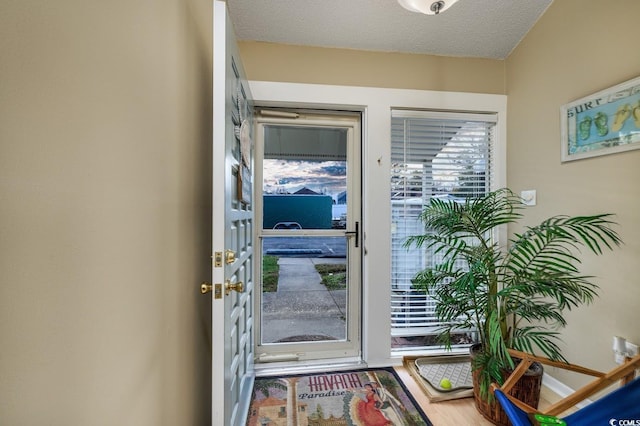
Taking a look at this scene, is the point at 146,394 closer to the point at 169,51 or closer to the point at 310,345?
the point at 169,51

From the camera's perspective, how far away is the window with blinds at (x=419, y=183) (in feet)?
7.09

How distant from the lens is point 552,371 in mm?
1812

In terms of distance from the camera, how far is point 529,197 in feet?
6.38

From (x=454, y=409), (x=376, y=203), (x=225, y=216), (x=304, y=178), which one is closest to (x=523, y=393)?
(x=454, y=409)

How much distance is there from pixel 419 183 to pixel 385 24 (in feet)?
3.86

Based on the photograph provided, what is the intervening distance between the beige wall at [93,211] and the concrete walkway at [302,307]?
117 cm

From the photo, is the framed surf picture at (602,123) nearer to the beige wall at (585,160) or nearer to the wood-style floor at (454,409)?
the beige wall at (585,160)

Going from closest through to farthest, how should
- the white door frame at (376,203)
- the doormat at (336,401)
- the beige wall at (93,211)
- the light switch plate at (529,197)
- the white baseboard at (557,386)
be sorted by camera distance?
the beige wall at (93,211), the doormat at (336,401), the white baseboard at (557,386), the light switch plate at (529,197), the white door frame at (376,203)

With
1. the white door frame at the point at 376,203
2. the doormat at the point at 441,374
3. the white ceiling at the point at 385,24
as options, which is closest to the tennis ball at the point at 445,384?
the doormat at the point at 441,374

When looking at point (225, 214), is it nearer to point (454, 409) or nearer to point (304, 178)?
point (304, 178)

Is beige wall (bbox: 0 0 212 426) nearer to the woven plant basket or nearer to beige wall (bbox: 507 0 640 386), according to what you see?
the woven plant basket

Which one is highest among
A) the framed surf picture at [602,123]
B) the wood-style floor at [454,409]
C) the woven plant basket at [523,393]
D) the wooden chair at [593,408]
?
the framed surf picture at [602,123]

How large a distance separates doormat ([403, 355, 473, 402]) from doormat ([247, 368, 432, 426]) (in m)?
0.15

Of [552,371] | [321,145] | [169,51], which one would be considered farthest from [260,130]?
[552,371]
